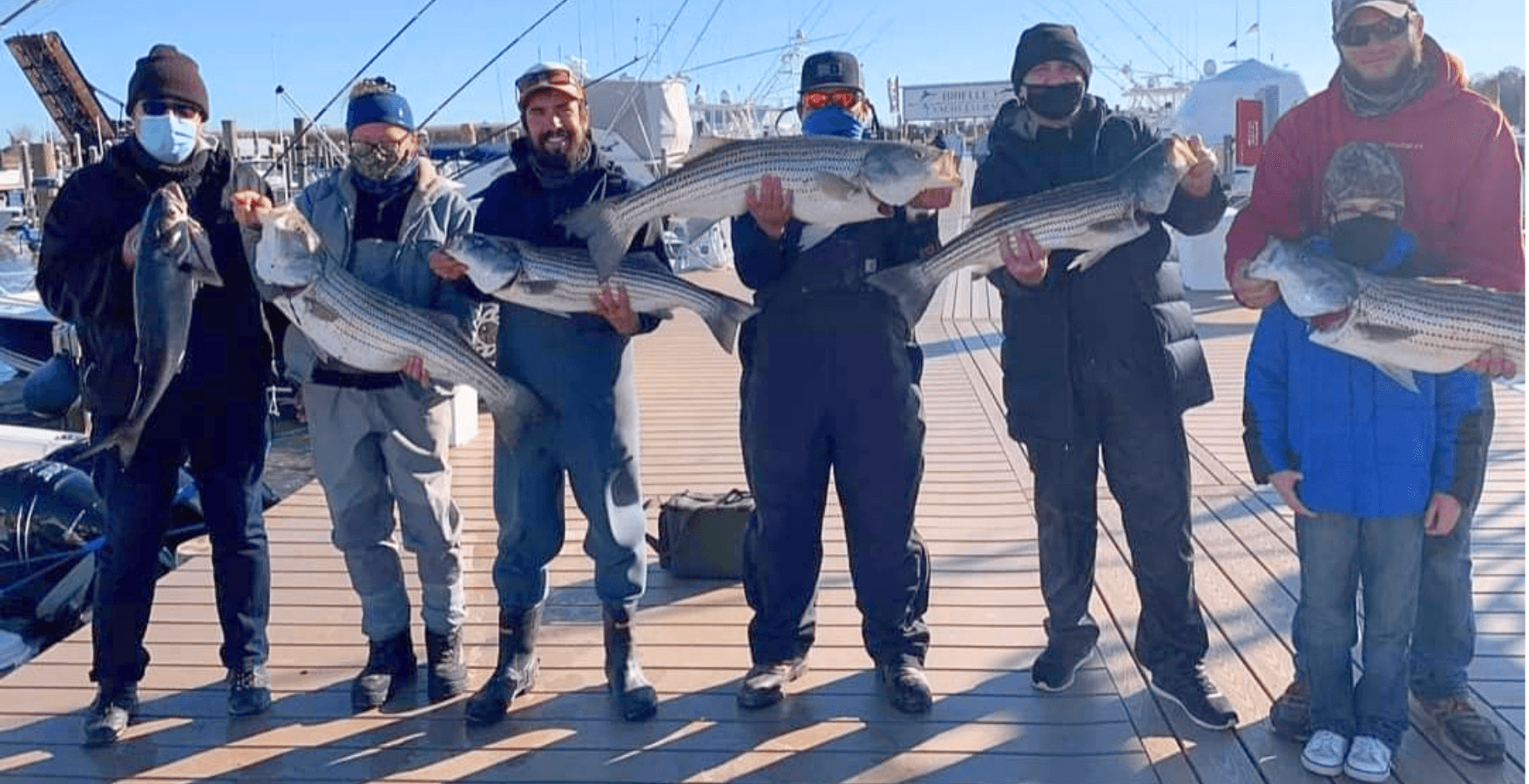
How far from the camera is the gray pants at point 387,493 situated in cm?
441

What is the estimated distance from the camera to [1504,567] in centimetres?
553

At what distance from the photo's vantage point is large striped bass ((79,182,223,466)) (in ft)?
13.3

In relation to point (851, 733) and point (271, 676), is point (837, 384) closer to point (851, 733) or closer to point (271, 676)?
point (851, 733)

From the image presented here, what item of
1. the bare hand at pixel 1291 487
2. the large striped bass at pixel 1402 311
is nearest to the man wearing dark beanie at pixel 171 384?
the large striped bass at pixel 1402 311

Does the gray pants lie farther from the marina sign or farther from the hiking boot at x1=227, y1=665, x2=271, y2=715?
the marina sign

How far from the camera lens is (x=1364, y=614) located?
12.6ft

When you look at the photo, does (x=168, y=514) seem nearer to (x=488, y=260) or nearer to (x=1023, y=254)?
(x=488, y=260)

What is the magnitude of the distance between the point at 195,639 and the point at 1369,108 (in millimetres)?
4517

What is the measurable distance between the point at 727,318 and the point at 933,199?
736 mm

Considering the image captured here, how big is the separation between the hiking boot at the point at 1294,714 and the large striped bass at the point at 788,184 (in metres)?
1.84

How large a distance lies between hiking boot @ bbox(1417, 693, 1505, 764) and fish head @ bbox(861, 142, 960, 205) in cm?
216

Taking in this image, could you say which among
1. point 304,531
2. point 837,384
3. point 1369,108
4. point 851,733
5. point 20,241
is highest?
point 20,241

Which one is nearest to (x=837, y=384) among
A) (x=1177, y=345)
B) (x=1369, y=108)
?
(x=1177, y=345)

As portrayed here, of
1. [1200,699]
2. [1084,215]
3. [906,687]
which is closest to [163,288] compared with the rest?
[906,687]
